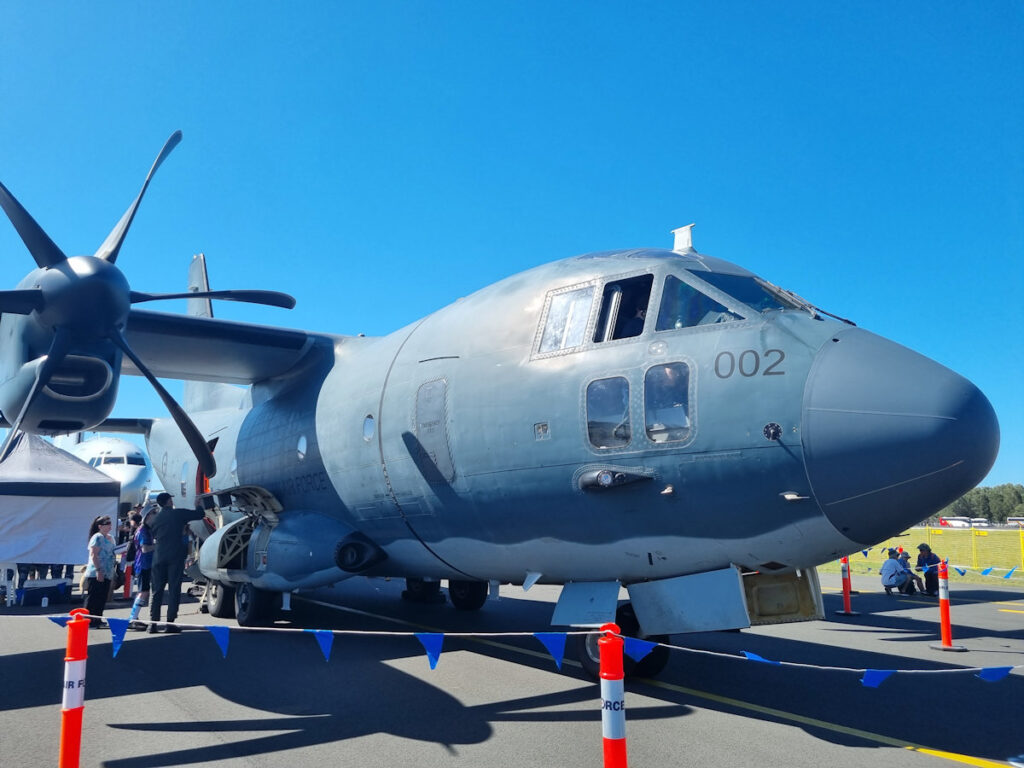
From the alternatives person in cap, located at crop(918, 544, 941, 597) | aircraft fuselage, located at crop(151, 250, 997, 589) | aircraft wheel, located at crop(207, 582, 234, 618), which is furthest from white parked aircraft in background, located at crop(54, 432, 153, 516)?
person in cap, located at crop(918, 544, 941, 597)

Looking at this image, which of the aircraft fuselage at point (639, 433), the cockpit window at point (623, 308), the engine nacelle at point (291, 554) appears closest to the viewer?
the aircraft fuselage at point (639, 433)

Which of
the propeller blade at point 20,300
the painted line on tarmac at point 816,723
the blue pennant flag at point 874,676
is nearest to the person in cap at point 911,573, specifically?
the painted line on tarmac at point 816,723

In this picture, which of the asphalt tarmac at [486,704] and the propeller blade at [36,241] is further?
the propeller blade at [36,241]

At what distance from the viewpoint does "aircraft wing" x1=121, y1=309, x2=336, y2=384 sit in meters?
10.7

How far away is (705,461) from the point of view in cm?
563

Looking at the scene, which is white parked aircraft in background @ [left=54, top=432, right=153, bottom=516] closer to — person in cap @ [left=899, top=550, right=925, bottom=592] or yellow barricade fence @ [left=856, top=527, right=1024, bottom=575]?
person in cap @ [left=899, top=550, right=925, bottom=592]

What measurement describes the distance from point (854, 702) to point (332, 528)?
19.8 feet

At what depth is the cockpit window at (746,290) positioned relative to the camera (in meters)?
6.23

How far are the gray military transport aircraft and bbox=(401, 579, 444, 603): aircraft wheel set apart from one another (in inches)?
134

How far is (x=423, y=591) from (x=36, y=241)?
8225 mm

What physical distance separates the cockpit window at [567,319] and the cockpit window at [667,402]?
873 millimetres

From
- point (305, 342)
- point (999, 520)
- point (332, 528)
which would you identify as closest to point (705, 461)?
point (332, 528)

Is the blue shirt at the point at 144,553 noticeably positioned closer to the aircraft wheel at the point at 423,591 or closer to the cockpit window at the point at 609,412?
the aircraft wheel at the point at 423,591

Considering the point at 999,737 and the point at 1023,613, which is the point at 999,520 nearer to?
the point at 1023,613
